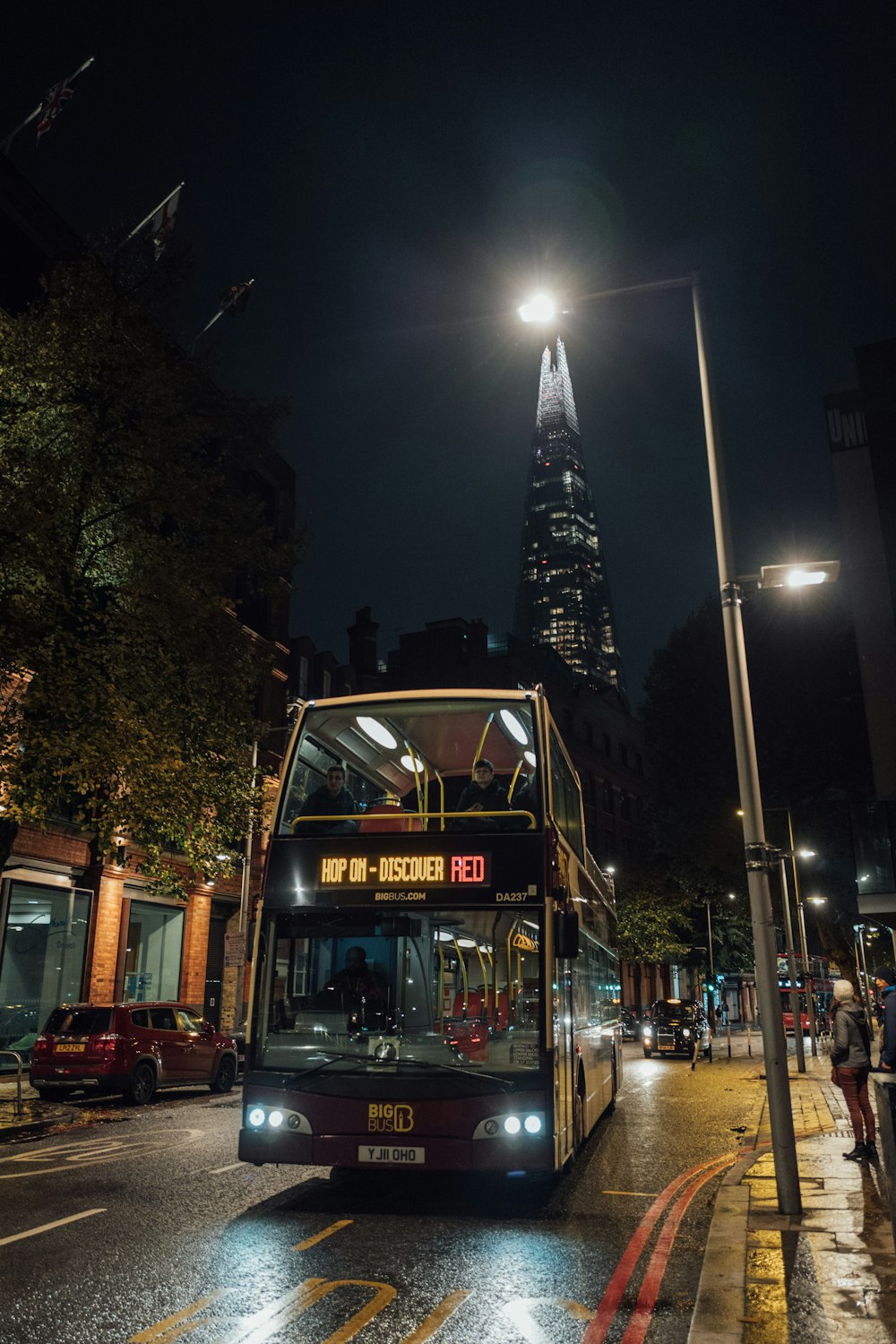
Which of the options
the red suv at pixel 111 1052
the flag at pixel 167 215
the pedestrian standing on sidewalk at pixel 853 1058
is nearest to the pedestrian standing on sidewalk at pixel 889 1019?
the pedestrian standing on sidewalk at pixel 853 1058

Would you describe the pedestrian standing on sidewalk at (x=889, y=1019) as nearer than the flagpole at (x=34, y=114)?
Yes

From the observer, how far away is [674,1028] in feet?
106

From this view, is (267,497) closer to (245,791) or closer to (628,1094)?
(245,791)

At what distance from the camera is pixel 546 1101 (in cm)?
795

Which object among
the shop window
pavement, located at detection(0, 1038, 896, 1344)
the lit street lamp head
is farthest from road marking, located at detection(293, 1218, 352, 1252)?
the shop window

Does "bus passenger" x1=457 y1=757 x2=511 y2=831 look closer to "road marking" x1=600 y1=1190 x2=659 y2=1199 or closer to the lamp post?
the lamp post

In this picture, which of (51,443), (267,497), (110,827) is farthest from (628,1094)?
(267,497)

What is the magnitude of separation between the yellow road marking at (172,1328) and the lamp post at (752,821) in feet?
13.9

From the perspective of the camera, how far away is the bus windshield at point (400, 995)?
8.13m

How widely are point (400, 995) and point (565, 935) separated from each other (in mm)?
1459

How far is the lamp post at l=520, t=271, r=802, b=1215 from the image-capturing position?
7.70 meters

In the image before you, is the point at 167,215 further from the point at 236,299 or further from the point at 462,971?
the point at 462,971

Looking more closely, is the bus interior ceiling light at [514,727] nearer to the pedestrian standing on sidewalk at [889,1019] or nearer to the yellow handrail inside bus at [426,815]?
the yellow handrail inside bus at [426,815]

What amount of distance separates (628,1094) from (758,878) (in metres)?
13.1
